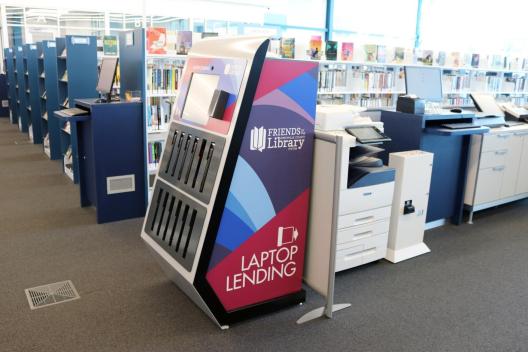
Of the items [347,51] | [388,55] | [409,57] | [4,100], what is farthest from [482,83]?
[4,100]

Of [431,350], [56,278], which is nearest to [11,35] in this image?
[56,278]

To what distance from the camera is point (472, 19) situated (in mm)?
10844

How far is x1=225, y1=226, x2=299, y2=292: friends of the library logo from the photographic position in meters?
2.55

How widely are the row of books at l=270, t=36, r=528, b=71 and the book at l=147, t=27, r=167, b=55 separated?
1.84 meters

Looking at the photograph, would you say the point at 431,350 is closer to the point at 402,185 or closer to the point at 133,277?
the point at 402,185

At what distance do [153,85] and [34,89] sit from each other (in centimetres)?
427

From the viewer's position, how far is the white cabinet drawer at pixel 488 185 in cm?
429

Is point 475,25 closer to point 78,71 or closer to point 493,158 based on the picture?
point 493,158

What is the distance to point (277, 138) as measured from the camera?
2.52 m

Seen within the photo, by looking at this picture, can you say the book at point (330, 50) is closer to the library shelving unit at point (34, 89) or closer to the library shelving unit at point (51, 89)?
the library shelving unit at point (51, 89)

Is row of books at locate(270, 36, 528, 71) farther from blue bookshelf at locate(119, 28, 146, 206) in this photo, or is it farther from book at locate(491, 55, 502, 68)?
blue bookshelf at locate(119, 28, 146, 206)

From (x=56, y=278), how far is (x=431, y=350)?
2419mm

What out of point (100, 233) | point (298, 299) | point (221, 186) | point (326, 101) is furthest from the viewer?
point (326, 101)

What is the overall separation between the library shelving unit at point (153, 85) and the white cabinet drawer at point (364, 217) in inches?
82.2
